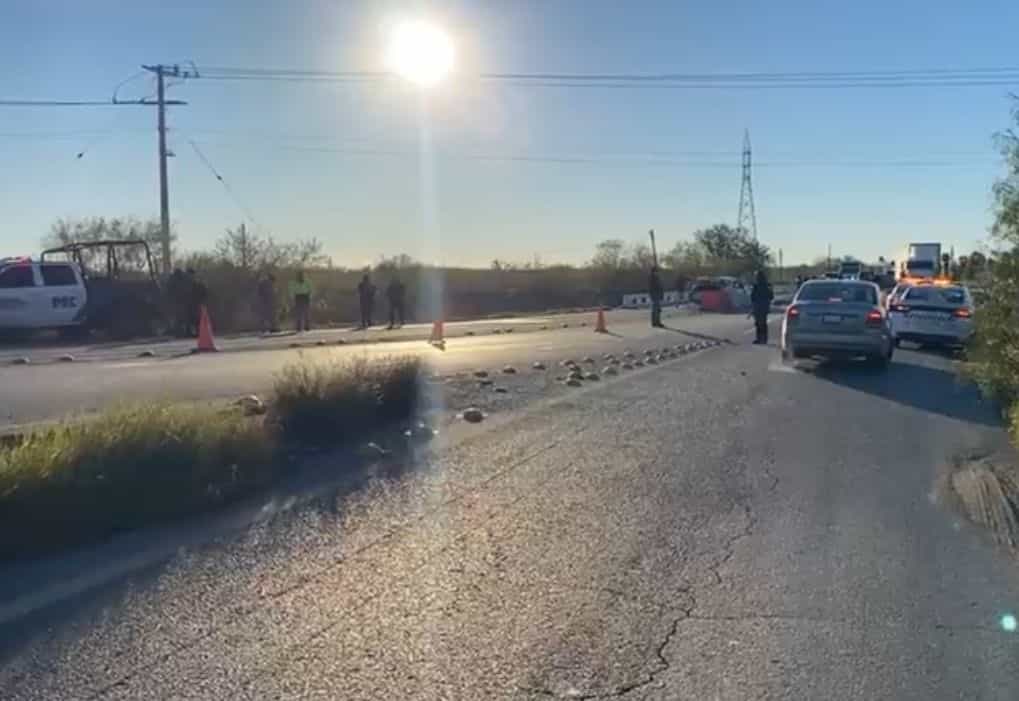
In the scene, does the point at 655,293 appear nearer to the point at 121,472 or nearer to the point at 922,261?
the point at 121,472

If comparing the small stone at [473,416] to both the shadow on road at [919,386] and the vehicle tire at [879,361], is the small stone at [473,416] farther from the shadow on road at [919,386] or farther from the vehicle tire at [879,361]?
the vehicle tire at [879,361]

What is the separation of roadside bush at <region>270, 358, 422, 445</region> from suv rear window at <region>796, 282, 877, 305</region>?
11446 mm

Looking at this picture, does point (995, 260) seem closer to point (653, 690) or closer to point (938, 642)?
point (938, 642)

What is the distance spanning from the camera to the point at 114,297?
114 feet

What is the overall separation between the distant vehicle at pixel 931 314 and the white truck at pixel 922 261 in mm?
43130

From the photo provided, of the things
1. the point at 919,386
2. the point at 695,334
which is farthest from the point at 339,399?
the point at 695,334

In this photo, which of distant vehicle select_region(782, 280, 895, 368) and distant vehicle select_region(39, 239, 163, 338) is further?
distant vehicle select_region(39, 239, 163, 338)

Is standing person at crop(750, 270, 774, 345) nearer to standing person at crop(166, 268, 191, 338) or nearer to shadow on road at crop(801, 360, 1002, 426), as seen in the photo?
shadow on road at crop(801, 360, 1002, 426)

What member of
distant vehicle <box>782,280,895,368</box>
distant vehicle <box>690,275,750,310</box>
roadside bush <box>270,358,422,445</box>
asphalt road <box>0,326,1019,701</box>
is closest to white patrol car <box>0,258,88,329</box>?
distant vehicle <box>782,280,895,368</box>

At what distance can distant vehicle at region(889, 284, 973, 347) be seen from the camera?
27406 mm

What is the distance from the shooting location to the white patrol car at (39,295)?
3164 centimetres

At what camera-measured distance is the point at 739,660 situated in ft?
19.3

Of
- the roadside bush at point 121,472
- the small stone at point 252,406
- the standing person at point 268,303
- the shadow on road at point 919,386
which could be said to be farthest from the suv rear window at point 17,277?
the roadside bush at point 121,472

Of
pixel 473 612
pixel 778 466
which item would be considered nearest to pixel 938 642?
pixel 473 612
